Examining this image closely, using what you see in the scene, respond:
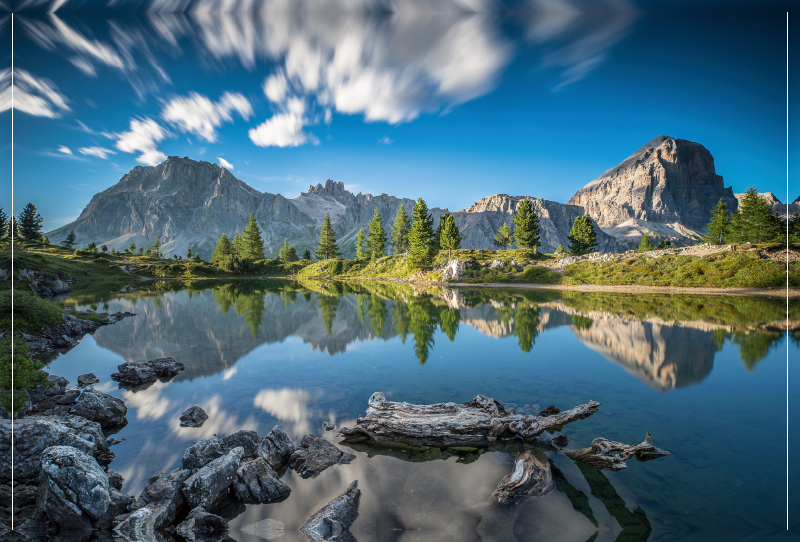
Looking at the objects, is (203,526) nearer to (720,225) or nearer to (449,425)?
(449,425)

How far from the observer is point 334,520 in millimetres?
6164

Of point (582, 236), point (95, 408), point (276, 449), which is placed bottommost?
point (276, 449)

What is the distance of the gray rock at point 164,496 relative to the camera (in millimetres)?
5985

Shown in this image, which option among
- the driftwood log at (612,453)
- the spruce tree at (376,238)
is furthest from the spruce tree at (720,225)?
the driftwood log at (612,453)

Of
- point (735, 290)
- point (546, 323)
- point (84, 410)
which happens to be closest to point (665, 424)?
point (546, 323)

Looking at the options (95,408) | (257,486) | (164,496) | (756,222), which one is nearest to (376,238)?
(756,222)

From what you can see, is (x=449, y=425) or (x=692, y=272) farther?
(x=692, y=272)

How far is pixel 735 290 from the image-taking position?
42594 millimetres

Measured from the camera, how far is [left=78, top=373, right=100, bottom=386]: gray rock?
13.4 metres

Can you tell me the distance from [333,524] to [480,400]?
565cm

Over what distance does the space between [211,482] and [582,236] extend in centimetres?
9562

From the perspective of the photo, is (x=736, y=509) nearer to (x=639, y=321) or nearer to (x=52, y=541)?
(x=52, y=541)

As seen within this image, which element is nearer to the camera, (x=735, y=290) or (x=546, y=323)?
(x=546, y=323)

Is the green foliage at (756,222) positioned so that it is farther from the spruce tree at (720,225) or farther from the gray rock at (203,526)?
the gray rock at (203,526)
